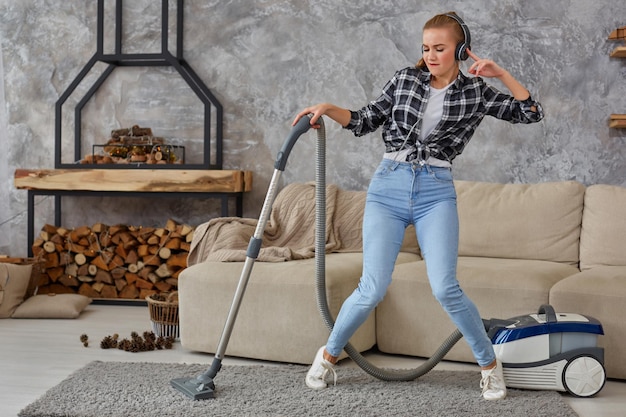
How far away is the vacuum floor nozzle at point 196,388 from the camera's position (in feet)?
Answer: 9.11

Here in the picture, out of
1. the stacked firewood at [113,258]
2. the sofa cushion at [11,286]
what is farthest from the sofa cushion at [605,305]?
the sofa cushion at [11,286]

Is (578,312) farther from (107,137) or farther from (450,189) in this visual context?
(107,137)

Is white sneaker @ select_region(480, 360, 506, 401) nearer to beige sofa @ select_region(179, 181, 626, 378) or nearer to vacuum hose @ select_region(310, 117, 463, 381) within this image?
vacuum hose @ select_region(310, 117, 463, 381)

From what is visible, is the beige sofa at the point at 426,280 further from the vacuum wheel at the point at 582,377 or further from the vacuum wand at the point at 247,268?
the vacuum wand at the point at 247,268

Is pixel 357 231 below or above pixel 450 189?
below

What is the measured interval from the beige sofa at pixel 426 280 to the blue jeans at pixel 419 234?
583 mm

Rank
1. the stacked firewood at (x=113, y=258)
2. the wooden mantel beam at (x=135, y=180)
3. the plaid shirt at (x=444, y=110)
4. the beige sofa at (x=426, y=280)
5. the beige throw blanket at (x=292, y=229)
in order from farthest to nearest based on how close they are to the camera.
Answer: the stacked firewood at (x=113, y=258) < the wooden mantel beam at (x=135, y=180) < the beige throw blanket at (x=292, y=229) < the beige sofa at (x=426, y=280) < the plaid shirt at (x=444, y=110)

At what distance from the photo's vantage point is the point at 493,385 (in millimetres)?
2838

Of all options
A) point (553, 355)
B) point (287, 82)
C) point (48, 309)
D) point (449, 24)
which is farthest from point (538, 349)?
point (48, 309)

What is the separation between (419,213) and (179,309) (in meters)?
1.34

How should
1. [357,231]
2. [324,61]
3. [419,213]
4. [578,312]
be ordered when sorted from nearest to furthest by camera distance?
[419,213] < [578,312] < [357,231] < [324,61]

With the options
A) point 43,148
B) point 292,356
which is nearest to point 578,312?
point 292,356

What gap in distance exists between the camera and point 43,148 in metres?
5.30

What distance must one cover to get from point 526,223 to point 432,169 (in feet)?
4.42
